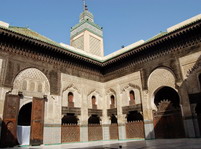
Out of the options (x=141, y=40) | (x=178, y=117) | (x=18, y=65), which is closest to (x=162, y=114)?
(x=178, y=117)

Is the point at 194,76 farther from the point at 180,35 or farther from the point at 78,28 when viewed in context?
the point at 78,28

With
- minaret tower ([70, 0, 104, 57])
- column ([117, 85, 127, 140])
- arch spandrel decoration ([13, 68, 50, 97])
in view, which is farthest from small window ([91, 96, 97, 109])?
minaret tower ([70, 0, 104, 57])

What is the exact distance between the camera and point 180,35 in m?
11.4

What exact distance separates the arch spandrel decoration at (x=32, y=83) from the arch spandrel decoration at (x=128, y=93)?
5542mm

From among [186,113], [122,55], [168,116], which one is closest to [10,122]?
[122,55]

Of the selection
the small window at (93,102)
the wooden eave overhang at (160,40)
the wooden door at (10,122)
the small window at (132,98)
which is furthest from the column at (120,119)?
the wooden door at (10,122)

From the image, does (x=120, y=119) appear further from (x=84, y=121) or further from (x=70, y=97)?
(x=70, y=97)

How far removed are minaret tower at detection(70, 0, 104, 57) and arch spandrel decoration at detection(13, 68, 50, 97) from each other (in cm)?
951

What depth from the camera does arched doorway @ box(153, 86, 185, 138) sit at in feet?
37.1

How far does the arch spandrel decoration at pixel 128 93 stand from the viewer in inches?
522

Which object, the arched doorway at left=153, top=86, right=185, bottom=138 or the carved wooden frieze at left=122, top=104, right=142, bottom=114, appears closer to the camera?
the arched doorway at left=153, top=86, right=185, bottom=138

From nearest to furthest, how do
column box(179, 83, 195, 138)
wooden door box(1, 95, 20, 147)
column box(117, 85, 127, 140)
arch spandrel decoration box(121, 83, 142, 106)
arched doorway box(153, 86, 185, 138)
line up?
wooden door box(1, 95, 20, 147) → column box(179, 83, 195, 138) → arched doorway box(153, 86, 185, 138) → arch spandrel decoration box(121, 83, 142, 106) → column box(117, 85, 127, 140)

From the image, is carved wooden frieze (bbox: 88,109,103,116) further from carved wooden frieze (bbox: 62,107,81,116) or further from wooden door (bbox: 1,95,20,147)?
wooden door (bbox: 1,95,20,147)

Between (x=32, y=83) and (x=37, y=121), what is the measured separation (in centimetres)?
227
